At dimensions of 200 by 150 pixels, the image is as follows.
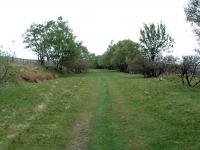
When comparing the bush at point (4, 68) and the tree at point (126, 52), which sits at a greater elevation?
the tree at point (126, 52)

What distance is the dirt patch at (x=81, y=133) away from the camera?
1366 centimetres

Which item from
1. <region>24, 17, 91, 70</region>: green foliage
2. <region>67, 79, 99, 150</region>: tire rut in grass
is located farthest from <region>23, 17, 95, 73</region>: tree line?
<region>67, 79, 99, 150</region>: tire rut in grass

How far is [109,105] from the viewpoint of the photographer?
24.4 metres

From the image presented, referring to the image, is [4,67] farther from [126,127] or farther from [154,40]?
[154,40]

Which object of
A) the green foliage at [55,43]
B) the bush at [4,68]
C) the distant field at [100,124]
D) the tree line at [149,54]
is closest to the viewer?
the distant field at [100,124]

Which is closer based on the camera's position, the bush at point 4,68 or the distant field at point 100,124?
the distant field at point 100,124

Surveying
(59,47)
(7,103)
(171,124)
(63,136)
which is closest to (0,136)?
(63,136)

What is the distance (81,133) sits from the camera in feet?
52.0

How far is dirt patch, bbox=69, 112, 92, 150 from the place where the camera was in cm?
1366

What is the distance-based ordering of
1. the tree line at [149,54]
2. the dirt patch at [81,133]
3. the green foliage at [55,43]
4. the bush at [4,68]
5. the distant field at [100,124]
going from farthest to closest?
the green foliage at [55,43] < the tree line at [149,54] < the bush at [4,68] < the distant field at [100,124] < the dirt patch at [81,133]

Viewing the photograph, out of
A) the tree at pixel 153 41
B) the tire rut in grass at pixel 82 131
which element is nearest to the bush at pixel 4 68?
the tire rut in grass at pixel 82 131

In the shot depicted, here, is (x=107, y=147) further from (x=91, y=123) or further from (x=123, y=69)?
(x=123, y=69)

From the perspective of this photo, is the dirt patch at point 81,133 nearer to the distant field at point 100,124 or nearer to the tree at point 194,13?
the distant field at point 100,124

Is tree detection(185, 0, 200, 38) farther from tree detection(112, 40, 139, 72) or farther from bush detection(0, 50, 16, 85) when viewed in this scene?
tree detection(112, 40, 139, 72)
